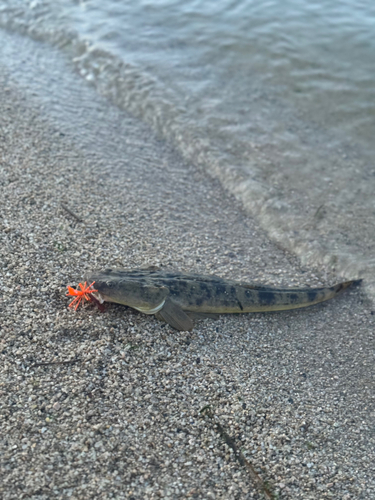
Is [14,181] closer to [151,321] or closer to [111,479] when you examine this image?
[151,321]

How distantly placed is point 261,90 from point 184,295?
6.01 metres

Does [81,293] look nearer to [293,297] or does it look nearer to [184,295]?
[184,295]

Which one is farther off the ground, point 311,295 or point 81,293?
point 81,293

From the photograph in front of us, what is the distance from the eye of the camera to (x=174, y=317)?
13.0 ft

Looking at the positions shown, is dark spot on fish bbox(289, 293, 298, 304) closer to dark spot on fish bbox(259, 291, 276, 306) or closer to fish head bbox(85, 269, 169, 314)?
dark spot on fish bbox(259, 291, 276, 306)

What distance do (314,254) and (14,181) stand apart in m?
3.72

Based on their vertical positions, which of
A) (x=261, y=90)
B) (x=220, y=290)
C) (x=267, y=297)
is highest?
(x=261, y=90)

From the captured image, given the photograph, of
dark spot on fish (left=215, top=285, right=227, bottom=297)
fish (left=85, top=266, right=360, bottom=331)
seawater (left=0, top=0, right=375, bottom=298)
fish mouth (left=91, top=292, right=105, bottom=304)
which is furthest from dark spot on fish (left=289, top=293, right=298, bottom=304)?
fish mouth (left=91, top=292, right=105, bottom=304)

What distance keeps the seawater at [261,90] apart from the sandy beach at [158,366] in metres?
0.81

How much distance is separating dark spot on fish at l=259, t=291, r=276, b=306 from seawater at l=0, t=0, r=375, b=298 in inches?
51.9

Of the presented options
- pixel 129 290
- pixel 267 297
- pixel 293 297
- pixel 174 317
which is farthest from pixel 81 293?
pixel 293 297

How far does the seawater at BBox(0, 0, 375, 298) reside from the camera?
20.4ft

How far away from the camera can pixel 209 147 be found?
720cm

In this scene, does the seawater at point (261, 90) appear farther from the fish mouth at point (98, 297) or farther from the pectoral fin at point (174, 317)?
the fish mouth at point (98, 297)
